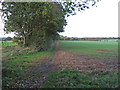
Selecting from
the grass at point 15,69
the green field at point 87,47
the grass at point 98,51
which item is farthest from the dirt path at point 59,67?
the green field at point 87,47

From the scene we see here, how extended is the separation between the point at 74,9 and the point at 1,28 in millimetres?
3927

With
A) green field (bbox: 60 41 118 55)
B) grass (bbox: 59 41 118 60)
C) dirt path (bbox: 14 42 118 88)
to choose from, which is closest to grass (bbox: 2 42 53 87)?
dirt path (bbox: 14 42 118 88)

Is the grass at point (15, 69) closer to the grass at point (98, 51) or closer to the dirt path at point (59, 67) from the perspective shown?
the dirt path at point (59, 67)

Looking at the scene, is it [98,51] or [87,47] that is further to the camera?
[87,47]

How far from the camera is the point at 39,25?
19.9 meters

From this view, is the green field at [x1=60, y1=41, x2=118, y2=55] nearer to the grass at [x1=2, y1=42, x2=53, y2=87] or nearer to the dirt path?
the dirt path

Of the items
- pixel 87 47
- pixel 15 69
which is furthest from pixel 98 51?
pixel 15 69

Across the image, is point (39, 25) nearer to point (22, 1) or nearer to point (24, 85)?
point (22, 1)

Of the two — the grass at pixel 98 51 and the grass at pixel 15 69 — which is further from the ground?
the grass at pixel 15 69

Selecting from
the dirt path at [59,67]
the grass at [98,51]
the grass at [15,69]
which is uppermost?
the grass at [15,69]

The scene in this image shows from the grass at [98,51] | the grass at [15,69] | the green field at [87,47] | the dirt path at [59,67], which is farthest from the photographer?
the green field at [87,47]

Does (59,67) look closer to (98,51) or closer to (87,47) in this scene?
(98,51)

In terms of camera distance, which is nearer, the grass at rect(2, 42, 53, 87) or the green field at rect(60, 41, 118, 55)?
the grass at rect(2, 42, 53, 87)

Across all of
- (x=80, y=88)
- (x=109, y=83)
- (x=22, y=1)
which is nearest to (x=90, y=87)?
(x=80, y=88)
